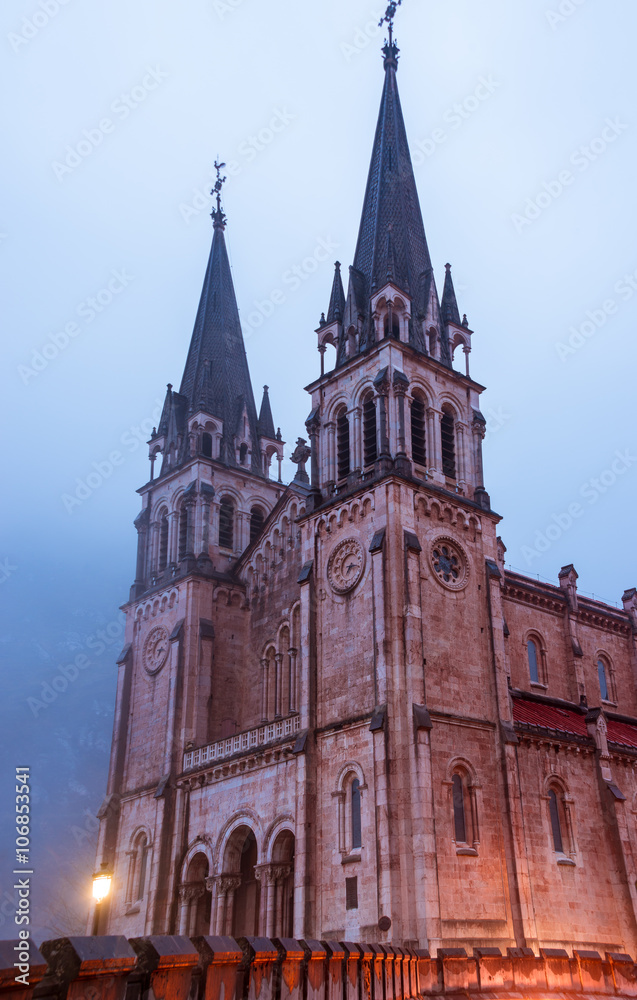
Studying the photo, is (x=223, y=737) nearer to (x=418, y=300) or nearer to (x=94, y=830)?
(x=418, y=300)

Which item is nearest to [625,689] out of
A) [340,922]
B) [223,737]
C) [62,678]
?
[223,737]

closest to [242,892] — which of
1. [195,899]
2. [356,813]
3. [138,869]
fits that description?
[195,899]

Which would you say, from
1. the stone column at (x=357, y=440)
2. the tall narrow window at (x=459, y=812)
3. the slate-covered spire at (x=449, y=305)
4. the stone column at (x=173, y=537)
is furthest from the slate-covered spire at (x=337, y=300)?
the tall narrow window at (x=459, y=812)

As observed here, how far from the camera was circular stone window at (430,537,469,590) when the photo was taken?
36.7 m

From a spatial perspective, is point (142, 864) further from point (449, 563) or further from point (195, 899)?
point (449, 563)

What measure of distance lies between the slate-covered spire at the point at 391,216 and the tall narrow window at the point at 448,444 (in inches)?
240

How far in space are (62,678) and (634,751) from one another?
94716 millimetres

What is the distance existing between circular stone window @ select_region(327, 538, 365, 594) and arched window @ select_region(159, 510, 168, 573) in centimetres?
1598

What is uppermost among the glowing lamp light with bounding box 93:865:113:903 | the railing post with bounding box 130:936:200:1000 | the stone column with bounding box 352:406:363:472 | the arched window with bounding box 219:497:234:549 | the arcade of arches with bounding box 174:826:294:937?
the arched window with bounding box 219:497:234:549

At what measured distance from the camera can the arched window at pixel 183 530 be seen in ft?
163

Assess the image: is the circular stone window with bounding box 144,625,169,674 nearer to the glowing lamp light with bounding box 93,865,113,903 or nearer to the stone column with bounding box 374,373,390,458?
the stone column with bounding box 374,373,390,458

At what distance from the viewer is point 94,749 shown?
368 ft

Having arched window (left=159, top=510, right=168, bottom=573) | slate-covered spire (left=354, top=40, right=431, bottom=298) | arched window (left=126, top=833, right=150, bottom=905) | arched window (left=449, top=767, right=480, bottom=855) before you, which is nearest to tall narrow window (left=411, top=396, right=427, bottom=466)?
slate-covered spire (left=354, top=40, right=431, bottom=298)

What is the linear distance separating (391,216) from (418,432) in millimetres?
12544
